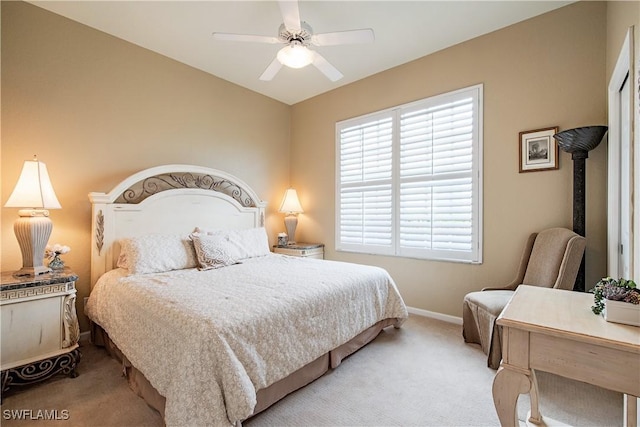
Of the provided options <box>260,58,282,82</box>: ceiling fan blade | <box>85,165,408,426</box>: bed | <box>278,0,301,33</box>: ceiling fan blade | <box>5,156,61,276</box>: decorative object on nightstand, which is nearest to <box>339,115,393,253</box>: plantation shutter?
<box>85,165,408,426</box>: bed

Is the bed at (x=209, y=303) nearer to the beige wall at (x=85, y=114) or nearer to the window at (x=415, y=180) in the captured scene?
the beige wall at (x=85, y=114)

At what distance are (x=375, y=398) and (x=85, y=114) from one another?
11.7 ft

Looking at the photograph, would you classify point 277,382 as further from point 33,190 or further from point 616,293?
point 33,190

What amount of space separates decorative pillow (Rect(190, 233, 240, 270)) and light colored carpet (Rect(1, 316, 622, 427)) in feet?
3.47

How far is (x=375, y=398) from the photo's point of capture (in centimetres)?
193

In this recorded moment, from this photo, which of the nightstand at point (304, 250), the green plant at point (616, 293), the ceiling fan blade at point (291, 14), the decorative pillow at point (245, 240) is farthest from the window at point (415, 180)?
the green plant at point (616, 293)

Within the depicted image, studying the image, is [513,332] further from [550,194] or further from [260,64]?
[260,64]

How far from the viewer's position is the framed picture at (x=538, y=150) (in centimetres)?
263

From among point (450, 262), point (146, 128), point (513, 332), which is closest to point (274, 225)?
point (146, 128)

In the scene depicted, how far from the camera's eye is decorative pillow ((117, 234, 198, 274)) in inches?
102

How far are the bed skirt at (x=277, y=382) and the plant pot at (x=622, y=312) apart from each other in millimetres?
1663

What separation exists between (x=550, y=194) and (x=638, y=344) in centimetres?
214

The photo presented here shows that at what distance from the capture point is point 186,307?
1.71 metres

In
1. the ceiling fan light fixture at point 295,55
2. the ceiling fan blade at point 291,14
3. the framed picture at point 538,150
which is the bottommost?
the framed picture at point 538,150
